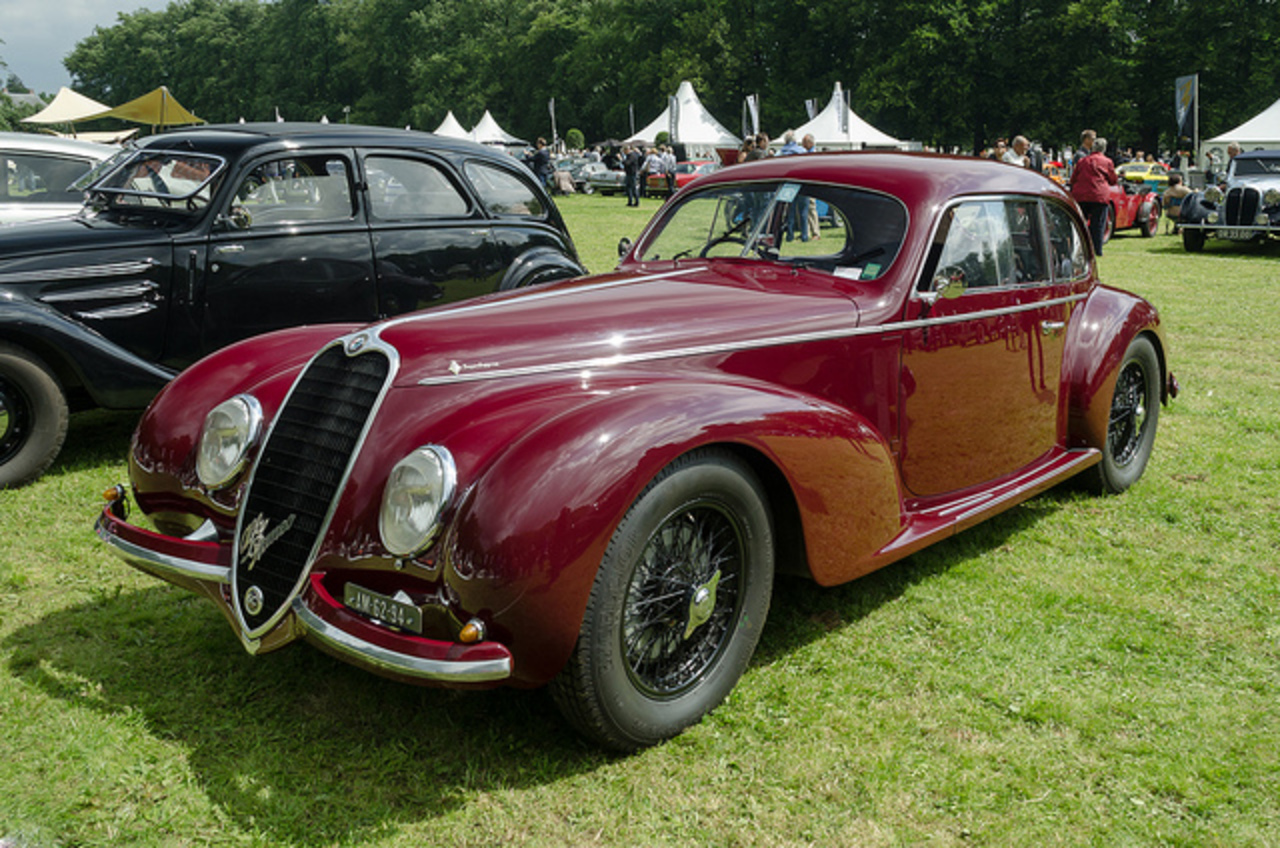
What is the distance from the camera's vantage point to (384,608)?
8.50 feet

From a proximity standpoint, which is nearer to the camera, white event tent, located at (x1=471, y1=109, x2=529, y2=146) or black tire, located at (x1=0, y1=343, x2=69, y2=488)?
black tire, located at (x1=0, y1=343, x2=69, y2=488)

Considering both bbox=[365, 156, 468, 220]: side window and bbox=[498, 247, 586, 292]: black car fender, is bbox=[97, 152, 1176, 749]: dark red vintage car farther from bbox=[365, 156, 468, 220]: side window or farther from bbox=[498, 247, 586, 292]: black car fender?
bbox=[365, 156, 468, 220]: side window

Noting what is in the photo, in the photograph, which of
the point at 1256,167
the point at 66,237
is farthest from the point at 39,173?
the point at 1256,167

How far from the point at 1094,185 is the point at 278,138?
472 inches

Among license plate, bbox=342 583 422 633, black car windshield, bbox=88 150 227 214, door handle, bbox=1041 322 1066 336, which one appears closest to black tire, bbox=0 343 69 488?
black car windshield, bbox=88 150 227 214

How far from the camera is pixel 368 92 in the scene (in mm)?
86500

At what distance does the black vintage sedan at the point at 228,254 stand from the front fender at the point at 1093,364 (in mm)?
3640

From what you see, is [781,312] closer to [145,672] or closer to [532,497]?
[532,497]

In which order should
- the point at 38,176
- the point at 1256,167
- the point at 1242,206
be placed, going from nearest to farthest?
1. the point at 38,176
2. the point at 1242,206
3. the point at 1256,167

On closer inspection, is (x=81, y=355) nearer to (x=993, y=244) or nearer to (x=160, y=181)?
(x=160, y=181)

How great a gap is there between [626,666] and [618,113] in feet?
226

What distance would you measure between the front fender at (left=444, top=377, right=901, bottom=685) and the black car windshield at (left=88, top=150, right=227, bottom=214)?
4.15 meters

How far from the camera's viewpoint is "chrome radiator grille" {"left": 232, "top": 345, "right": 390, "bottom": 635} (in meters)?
2.84

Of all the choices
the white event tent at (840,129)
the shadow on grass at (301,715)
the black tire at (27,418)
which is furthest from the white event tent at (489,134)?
the shadow on grass at (301,715)
